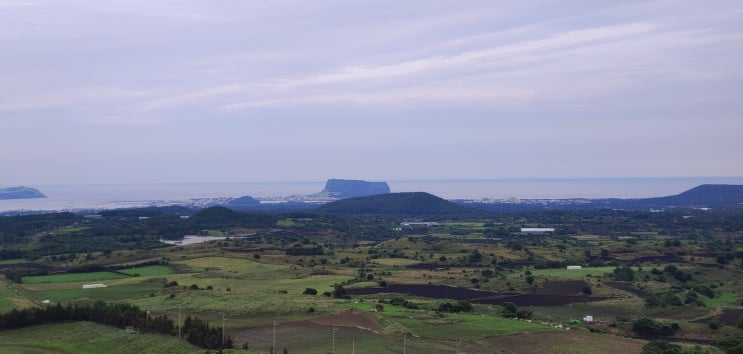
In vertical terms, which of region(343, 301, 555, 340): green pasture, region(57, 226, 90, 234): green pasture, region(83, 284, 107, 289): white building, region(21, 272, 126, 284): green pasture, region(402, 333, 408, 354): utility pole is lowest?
region(21, 272, 126, 284): green pasture

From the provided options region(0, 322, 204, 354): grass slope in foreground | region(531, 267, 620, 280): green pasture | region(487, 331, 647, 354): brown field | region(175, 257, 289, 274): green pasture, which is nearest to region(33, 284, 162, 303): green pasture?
region(0, 322, 204, 354): grass slope in foreground

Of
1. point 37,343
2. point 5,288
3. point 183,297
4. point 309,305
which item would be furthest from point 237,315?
point 5,288

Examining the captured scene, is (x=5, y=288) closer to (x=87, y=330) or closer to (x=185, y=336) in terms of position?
(x=87, y=330)

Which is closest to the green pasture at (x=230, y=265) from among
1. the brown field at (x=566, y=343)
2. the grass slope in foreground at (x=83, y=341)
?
the grass slope in foreground at (x=83, y=341)

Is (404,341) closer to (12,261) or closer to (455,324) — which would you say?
(455,324)

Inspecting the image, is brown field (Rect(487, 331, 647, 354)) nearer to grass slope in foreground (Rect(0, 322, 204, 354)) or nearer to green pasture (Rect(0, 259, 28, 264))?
grass slope in foreground (Rect(0, 322, 204, 354))

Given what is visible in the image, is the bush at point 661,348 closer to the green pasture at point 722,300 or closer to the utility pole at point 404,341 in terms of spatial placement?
the utility pole at point 404,341
